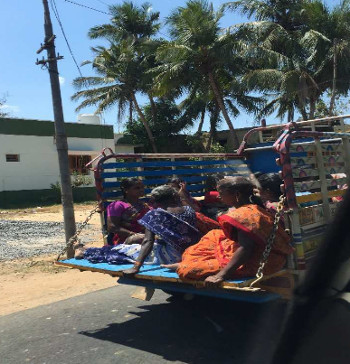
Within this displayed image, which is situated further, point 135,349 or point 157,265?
point 157,265

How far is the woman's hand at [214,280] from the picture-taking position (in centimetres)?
335

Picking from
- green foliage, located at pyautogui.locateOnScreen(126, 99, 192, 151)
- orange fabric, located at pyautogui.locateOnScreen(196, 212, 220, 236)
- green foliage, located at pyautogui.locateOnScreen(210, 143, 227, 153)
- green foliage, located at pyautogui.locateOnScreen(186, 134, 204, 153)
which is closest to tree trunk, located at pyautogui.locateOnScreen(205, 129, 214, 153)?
green foliage, located at pyautogui.locateOnScreen(210, 143, 227, 153)

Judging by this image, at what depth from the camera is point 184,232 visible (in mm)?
4309

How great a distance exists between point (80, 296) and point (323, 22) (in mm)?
19614

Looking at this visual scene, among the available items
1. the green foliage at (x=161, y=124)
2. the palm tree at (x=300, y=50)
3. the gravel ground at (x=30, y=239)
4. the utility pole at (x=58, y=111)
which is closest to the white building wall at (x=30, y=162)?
the green foliage at (x=161, y=124)

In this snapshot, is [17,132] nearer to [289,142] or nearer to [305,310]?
[289,142]

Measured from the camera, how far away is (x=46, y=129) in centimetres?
2311

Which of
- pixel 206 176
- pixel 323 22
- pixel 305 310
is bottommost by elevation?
pixel 305 310

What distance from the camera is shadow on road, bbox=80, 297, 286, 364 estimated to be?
3775 millimetres

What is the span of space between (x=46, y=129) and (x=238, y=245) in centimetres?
2102

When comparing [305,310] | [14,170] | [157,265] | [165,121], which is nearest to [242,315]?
[157,265]

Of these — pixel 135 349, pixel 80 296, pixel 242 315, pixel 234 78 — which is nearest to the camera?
pixel 135 349

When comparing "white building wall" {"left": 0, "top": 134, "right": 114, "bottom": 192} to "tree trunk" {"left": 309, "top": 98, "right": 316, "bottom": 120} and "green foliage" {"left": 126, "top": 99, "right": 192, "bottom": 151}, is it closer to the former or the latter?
"green foliage" {"left": 126, "top": 99, "right": 192, "bottom": 151}

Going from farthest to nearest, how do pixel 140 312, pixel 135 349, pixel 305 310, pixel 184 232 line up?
pixel 140 312 < pixel 184 232 < pixel 135 349 < pixel 305 310
